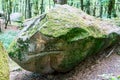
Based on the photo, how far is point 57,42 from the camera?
866cm

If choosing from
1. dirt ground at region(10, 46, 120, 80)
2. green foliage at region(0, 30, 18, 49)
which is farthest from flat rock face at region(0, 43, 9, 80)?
green foliage at region(0, 30, 18, 49)

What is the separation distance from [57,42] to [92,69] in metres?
1.70

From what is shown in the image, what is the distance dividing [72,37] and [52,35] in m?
0.72

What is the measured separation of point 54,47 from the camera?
342 inches

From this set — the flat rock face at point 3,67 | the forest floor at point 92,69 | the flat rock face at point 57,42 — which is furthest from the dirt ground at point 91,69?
the flat rock face at point 3,67

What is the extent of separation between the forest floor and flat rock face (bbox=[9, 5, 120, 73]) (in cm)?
31

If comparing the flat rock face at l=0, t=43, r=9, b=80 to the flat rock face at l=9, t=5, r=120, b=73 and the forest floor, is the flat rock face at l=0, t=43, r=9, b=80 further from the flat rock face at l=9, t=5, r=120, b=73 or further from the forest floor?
the forest floor

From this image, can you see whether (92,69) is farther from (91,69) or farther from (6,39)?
(6,39)

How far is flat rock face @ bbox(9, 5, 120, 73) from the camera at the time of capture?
867cm

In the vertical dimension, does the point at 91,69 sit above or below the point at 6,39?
above

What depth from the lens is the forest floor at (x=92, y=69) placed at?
901cm

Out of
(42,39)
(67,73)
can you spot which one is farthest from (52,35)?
(67,73)

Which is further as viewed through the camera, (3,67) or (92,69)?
(92,69)

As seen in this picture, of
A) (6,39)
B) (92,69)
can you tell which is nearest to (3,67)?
(92,69)
